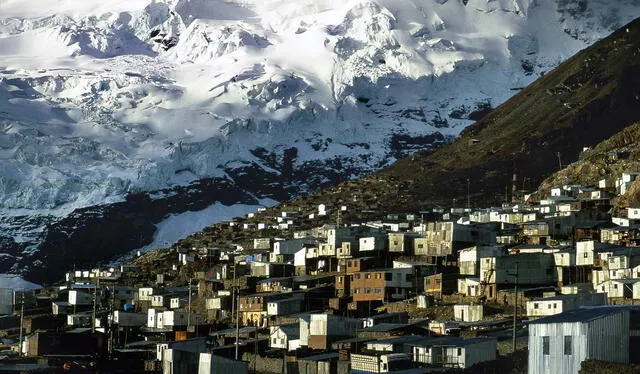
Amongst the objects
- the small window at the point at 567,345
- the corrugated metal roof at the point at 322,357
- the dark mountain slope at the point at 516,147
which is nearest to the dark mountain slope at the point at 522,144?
the dark mountain slope at the point at 516,147

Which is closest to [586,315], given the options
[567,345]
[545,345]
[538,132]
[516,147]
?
[567,345]

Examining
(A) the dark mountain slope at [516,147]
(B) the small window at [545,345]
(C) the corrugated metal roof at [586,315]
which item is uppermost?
(A) the dark mountain slope at [516,147]

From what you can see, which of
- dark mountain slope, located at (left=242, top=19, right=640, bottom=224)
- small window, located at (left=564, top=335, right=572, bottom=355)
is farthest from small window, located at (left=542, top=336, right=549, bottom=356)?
dark mountain slope, located at (left=242, top=19, right=640, bottom=224)

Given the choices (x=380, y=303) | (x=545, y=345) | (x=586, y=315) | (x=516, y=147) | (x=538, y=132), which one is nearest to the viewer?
(x=545, y=345)

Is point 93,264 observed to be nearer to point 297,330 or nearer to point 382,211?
point 382,211

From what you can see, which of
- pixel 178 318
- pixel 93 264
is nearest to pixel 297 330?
pixel 178 318

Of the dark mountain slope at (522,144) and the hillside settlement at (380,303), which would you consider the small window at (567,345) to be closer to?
the hillside settlement at (380,303)

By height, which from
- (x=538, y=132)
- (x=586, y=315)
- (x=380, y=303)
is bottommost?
(x=586, y=315)

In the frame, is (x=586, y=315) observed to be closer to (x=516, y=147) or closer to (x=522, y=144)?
(x=522, y=144)

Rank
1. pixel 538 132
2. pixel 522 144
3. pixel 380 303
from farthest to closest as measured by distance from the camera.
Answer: pixel 538 132, pixel 522 144, pixel 380 303

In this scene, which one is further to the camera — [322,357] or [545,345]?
[322,357]

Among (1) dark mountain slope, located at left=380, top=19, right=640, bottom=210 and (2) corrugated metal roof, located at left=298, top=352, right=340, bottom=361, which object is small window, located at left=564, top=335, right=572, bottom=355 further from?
(1) dark mountain slope, located at left=380, top=19, right=640, bottom=210
